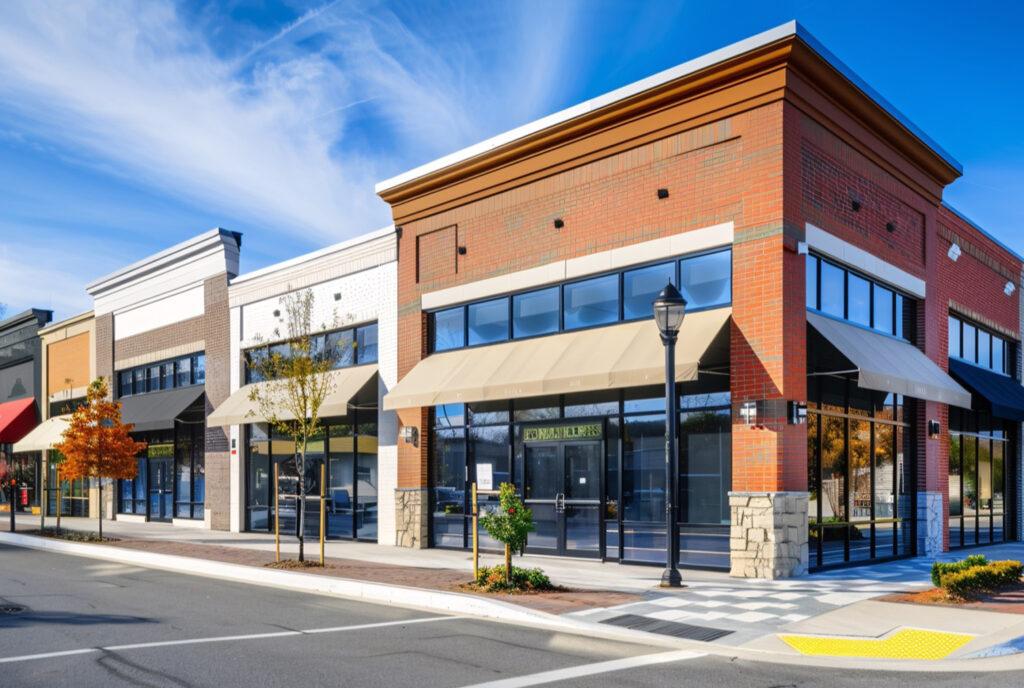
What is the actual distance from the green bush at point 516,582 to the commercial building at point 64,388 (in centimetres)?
2527

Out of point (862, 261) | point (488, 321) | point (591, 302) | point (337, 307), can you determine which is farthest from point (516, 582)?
point (337, 307)

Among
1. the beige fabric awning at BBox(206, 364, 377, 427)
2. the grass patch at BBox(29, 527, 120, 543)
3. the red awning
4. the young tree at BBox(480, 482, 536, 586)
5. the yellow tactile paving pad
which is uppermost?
the beige fabric awning at BBox(206, 364, 377, 427)

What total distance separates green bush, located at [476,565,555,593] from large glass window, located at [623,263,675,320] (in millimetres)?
5571

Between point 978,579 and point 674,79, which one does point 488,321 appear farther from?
point 978,579

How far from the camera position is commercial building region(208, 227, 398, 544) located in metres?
22.0

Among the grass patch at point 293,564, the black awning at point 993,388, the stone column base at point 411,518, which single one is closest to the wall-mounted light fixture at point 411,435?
the stone column base at point 411,518

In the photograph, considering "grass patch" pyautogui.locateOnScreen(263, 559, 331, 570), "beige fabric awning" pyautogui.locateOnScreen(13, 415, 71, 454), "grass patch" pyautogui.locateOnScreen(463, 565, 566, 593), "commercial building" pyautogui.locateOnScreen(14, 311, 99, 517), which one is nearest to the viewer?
"grass patch" pyautogui.locateOnScreen(463, 565, 566, 593)

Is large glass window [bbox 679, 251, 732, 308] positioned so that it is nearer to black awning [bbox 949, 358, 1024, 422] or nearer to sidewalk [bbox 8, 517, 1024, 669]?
sidewalk [bbox 8, 517, 1024, 669]

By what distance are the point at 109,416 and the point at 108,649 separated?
17.3 meters

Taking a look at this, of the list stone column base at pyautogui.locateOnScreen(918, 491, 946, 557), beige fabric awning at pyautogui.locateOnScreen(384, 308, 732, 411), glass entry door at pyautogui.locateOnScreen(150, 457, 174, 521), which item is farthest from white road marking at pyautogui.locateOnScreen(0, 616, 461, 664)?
glass entry door at pyautogui.locateOnScreen(150, 457, 174, 521)

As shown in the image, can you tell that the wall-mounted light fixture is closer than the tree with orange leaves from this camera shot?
Yes

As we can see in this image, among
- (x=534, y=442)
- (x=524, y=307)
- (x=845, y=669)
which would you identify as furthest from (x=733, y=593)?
(x=524, y=307)

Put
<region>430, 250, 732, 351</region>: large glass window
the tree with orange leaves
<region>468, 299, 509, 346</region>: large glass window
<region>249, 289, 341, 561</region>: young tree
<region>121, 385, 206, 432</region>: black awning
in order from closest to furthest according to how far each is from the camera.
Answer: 1. <region>430, 250, 732, 351</region>: large glass window
2. <region>249, 289, 341, 561</region>: young tree
3. <region>468, 299, 509, 346</region>: large glass window
4. the tree with orange leaves
5. <region>121, 385, 206, 432</region>: black awning

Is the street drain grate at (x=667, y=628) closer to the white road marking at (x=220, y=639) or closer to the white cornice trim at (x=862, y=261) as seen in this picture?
the white road marking at (x=220, y=639)
